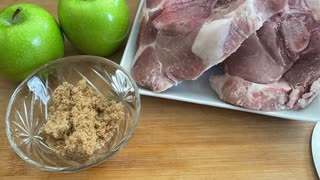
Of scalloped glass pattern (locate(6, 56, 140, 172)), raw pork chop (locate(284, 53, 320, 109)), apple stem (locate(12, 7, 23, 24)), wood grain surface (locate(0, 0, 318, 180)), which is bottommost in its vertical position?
wood grain surface (locate(0, 0, 318, 180))

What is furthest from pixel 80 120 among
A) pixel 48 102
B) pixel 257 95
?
pixel 257 95

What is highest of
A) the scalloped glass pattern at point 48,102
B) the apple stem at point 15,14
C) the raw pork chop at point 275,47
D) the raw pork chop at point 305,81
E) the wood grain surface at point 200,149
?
the apple stem at point 15,14

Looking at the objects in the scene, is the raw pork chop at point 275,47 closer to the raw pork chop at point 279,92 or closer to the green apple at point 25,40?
Answer: the raw pork chop at point 279,92

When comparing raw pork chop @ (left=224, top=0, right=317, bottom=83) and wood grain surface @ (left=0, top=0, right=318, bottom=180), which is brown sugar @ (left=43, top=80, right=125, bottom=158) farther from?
raw pork chop @ (left=224, top=0, right=317, bottom=83)

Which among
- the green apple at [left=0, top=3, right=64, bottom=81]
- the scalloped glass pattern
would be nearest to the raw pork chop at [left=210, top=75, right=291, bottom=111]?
the scalloped glass pattern

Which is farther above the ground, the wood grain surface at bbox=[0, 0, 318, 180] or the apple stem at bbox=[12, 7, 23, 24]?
the apple stem at bbox=[12, 7, 23, 24]

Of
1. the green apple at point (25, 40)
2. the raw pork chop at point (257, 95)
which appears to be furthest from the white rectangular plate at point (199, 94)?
the green apple at point (25, 40)
